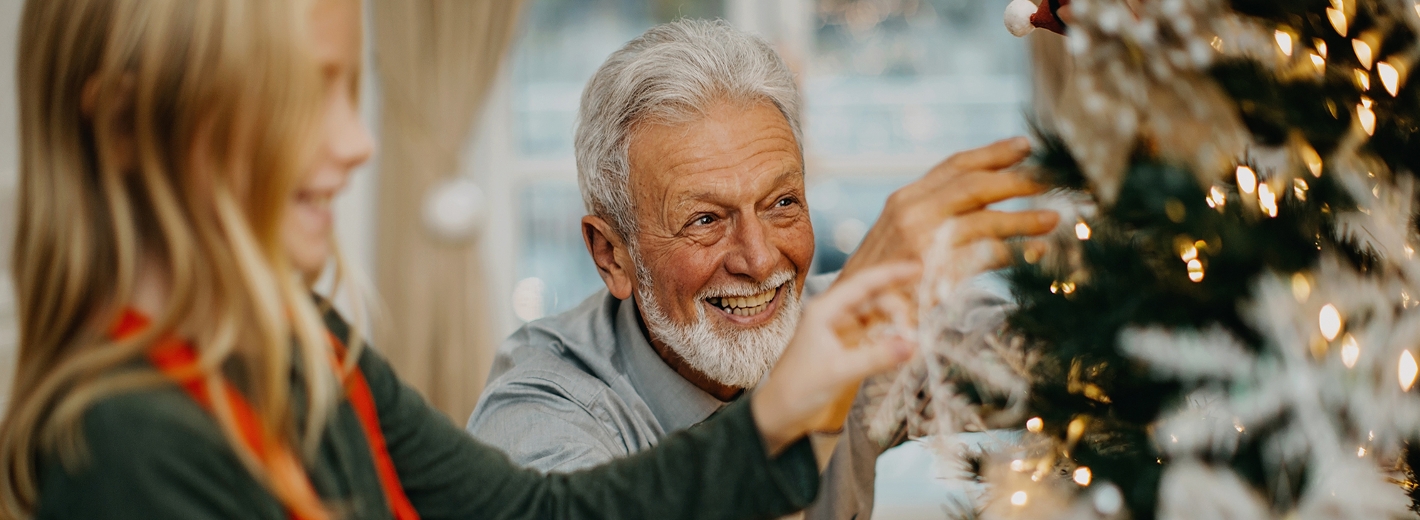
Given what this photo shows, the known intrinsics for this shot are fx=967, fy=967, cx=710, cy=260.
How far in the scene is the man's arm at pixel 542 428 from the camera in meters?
1.16

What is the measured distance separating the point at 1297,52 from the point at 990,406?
275mm

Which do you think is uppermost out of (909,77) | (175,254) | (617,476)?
(175,254)

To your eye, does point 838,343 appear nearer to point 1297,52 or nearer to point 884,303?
point 884,303

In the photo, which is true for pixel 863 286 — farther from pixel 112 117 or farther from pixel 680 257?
pixel 680 257

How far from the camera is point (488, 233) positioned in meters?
3.30

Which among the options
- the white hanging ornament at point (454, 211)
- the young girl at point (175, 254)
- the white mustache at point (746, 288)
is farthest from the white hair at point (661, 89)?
the white hanging ornament at point (454, 211)

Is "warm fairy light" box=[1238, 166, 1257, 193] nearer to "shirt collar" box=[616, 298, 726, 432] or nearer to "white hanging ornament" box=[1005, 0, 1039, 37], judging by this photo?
"white hanging ornament" box=[1005, 0, 1039, 37]

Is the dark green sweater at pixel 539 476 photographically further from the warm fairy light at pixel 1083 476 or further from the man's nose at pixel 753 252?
the man's nose at pixel 753 252

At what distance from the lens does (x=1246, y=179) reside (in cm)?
55

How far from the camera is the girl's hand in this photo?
0.69 metres

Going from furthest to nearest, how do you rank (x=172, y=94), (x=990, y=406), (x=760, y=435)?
(x=760, y=435) → (x=990, y=406) → (x=172, y=94)

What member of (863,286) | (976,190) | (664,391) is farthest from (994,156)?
(664,391)

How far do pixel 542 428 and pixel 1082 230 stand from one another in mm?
771

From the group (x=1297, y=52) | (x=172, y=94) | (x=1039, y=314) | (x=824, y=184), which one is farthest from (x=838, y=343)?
(x=824, y=184)
